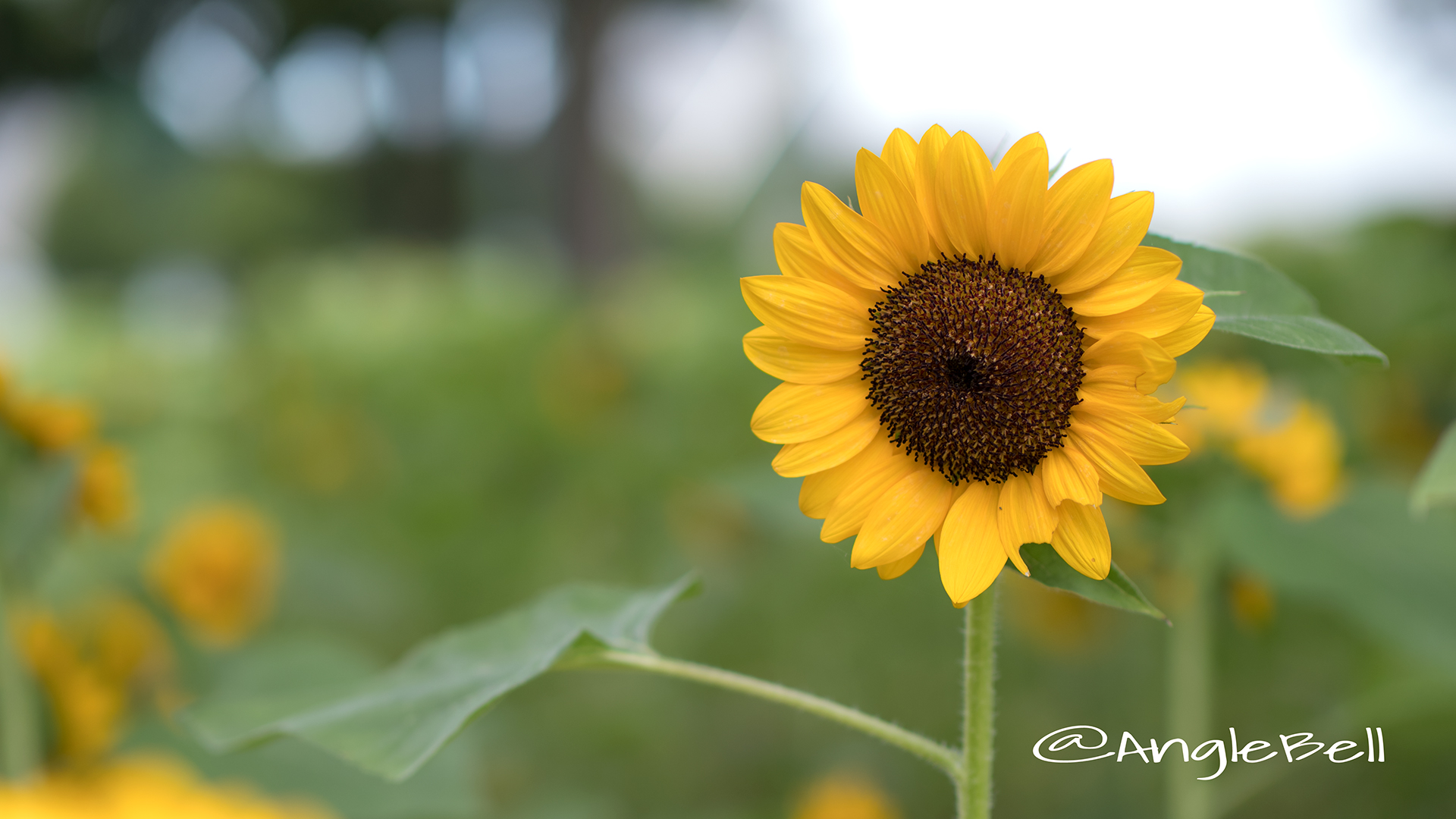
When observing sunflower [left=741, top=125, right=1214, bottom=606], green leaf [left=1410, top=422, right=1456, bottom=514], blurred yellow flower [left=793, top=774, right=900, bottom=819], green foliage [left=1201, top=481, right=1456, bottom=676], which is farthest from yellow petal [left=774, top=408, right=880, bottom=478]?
blurred yellow flower [left=793, top=774, right=900, bottom=819]

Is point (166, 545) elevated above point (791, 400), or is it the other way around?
point (791, 400)

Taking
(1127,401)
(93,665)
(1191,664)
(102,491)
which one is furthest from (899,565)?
(93,665)

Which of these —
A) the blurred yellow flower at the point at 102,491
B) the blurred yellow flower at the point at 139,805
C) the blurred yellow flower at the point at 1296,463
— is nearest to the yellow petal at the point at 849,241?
the blurred yellow flower at the point at 139,805

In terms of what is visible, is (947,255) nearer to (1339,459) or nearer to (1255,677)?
(1339,459)

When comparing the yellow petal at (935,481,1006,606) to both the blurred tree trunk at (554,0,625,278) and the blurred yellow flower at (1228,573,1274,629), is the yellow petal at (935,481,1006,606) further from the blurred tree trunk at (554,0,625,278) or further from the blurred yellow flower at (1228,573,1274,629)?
the blurred tree trunk at (554,0,625,278)

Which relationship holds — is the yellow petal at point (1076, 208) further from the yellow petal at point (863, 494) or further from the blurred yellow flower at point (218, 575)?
the blurred yellow flower at point (218, 575)

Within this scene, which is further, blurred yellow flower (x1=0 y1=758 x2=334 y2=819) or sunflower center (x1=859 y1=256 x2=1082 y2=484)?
sunflower center (x1=859 y1=256 x2=1082 y2=484)

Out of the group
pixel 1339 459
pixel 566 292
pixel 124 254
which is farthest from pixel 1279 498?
pixel 124 254
